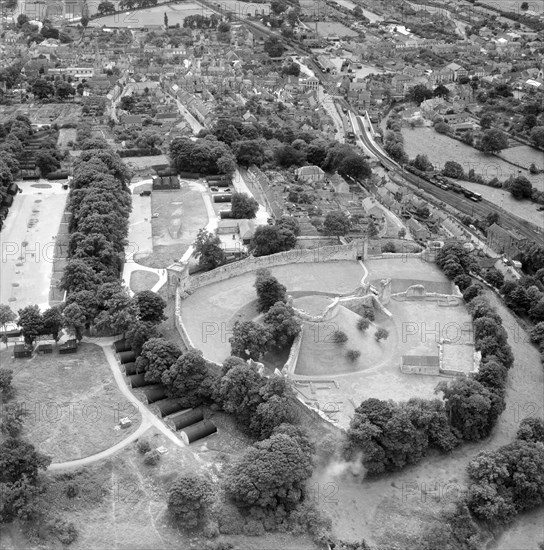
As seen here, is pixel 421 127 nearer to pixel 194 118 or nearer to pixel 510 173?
pixel 510 173

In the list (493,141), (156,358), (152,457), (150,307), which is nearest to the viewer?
(152,457)

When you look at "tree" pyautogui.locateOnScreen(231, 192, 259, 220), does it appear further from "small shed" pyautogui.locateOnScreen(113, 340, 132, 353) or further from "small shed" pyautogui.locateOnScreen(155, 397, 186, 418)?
"small shed" pyautogui.locateOnScreen(155, 397, 186, 418)

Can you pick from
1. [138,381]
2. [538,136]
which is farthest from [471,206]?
[138,381]

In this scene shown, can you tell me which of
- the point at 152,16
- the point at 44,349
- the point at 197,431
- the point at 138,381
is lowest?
the point at 152,16

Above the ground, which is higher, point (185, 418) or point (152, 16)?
point (185, 418)

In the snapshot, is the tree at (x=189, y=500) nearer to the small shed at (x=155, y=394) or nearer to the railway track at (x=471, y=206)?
the small shed at (x=155, y=394)

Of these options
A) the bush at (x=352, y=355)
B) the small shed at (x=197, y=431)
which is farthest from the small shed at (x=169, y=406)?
the bush at (x=352, y=355)

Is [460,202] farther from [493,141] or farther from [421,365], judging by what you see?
[421,365]

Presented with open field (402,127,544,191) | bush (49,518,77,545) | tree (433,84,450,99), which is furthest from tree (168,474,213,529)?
tree (433,84,450,99)
